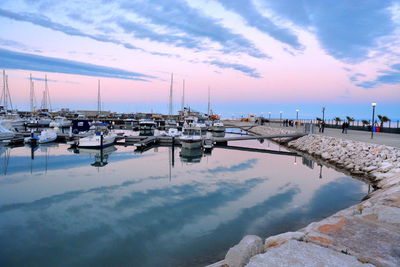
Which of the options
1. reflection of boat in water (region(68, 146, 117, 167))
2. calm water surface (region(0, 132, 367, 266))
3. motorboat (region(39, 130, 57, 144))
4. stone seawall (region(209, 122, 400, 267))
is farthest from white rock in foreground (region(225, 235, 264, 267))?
motorboat (region(39, 130, 57, 144))

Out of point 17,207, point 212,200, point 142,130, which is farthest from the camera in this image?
point 142,130

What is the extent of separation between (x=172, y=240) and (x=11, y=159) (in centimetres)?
2375

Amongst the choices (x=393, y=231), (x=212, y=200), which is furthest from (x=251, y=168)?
(x=393, y=231)

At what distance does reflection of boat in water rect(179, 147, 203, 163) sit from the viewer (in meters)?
25.4

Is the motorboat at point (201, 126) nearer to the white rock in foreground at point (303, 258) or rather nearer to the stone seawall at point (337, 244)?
the stone seawall at point (337, 244)

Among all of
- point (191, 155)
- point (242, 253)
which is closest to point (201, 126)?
point (191, 155)

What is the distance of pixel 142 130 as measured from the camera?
53000 mm

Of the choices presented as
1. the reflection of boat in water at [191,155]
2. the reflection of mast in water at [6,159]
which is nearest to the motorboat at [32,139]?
the reflection of mast in water at [6,159]

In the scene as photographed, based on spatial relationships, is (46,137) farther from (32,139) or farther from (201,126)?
(201,126)

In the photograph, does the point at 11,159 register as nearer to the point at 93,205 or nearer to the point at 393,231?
the point at 93,205

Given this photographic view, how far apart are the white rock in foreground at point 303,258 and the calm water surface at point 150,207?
296cm

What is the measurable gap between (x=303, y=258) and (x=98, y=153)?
2743cm

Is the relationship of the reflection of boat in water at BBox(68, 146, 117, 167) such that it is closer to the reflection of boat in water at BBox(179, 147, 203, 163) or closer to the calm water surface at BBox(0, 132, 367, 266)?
the calm water surface at BBox(0, 132, 367, 266)

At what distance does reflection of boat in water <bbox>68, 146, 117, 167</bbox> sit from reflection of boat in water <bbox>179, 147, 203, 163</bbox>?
7.94 meters
